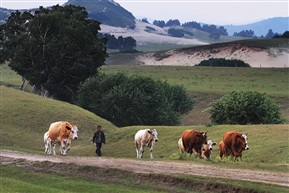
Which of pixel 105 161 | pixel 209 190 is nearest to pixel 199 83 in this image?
pixel 105 161

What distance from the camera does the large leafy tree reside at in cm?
8562

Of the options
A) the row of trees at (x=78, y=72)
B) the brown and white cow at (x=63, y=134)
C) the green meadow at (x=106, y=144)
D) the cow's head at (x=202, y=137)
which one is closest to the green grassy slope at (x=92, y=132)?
the green meadow at (x=106, y=144)

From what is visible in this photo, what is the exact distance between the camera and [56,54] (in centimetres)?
8525

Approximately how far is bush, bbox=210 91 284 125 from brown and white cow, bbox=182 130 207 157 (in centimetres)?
1812

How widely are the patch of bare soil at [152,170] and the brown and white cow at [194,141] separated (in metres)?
3.87

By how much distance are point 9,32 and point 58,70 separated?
12767 millimetres

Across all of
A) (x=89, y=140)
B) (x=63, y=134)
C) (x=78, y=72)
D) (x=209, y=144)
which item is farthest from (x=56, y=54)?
(x=209, y=144)

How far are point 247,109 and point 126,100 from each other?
23.8m

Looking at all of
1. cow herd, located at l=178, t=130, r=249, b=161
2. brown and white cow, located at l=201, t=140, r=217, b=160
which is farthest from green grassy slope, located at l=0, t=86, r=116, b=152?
brown and white cow, located at l=201, t=140, r=217, b=160

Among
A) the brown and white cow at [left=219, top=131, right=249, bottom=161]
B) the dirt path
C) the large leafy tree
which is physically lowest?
the dirt path

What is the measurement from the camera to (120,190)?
24078mm

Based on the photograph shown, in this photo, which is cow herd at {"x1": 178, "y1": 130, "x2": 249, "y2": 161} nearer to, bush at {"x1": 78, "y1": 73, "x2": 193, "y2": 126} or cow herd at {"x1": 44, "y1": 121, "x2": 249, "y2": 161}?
cow herd at {"x1": 44, "y1": 121, "x2": 249, "y2": 161}

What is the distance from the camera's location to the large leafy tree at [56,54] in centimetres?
8562

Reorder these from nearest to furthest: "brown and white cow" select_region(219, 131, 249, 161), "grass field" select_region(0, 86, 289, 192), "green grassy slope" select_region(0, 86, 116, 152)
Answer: "grass field" select_region(0, 86, 289, 192), "brown and white cow" select_region(219, 131, 249, 161), "green grassy slope" select_region(0, 86, 116, 152)
